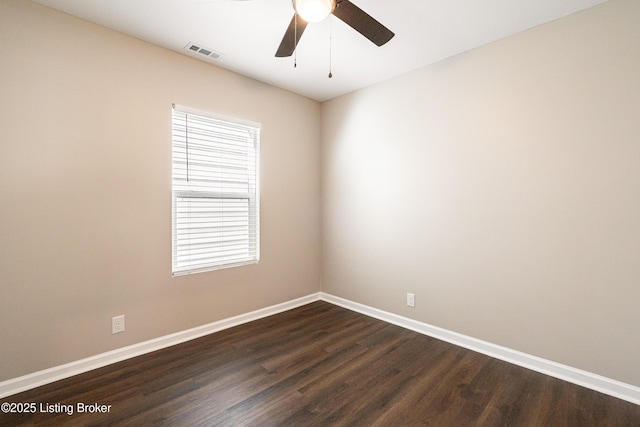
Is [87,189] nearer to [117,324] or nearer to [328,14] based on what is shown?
[117,324]

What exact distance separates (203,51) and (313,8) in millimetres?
1600

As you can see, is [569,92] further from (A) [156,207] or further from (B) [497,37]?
(A) [156,207]

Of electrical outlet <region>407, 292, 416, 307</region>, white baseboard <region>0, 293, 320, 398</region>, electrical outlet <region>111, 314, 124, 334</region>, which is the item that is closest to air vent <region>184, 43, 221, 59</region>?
electrical outlet <region>111, 314, 124, 334</region>

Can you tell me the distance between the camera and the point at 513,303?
237 cm

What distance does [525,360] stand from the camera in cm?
229

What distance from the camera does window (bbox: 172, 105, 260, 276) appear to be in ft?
8.86

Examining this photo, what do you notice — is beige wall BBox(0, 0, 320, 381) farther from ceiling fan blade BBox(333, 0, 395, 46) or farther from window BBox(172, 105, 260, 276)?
ceiling fan blade BBox(333, 0, 395, 46)

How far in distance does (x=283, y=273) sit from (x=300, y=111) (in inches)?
81.2

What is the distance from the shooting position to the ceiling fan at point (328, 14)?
4.86 feet

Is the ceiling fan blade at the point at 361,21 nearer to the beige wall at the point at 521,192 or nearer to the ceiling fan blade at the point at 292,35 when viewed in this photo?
the ceiling fan blade at the point at 292,35

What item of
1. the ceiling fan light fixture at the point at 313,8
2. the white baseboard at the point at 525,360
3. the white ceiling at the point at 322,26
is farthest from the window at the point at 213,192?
the white baseboard at the point at 525,360

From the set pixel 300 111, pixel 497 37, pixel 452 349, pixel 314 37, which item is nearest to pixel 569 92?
pixel 497 37

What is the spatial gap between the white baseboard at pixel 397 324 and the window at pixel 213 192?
0.61m

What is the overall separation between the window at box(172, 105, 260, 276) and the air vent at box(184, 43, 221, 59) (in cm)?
53
